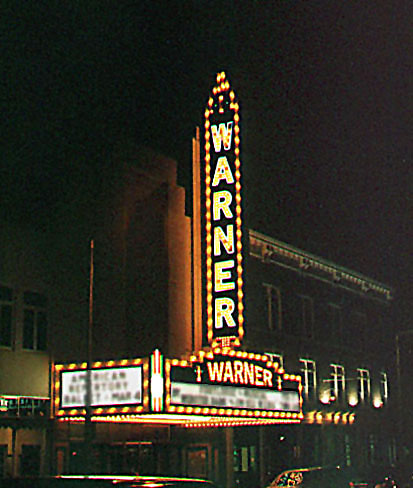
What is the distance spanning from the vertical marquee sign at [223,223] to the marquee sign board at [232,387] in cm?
119

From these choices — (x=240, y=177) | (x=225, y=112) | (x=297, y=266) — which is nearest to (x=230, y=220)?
(x=240, y=177)

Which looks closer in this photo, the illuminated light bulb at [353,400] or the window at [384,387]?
the illuminated light bulb at [353,400]

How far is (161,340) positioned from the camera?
1164 inches

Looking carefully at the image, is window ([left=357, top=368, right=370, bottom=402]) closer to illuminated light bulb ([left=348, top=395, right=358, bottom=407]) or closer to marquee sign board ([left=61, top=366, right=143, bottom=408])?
illuminated light bulb ([left=348, top=395, right=358, bottom=407])

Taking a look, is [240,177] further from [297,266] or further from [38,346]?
[297,266]

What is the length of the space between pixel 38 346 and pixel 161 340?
4747 mm

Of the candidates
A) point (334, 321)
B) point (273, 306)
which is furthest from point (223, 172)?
point (334, 321)

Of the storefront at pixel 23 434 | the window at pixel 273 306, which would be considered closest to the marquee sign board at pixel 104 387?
the storefront at pixel 23 434

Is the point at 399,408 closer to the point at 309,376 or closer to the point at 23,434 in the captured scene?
the point at 309,376

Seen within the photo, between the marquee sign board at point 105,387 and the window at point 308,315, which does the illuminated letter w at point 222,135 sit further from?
the window at point 308,315

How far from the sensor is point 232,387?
85.9 feet

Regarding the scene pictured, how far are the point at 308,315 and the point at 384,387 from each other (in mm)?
10639

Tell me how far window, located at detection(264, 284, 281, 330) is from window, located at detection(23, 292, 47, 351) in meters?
13.1

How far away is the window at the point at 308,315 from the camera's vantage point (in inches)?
1596
